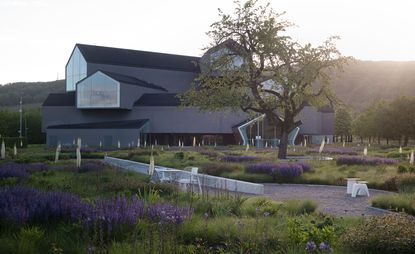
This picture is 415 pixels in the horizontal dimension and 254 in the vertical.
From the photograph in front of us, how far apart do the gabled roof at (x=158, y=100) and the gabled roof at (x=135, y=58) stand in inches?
432

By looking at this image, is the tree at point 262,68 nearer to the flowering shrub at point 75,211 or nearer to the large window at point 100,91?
the flowering shrub at point 75,211

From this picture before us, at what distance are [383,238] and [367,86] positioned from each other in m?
177

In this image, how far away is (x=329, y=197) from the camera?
14883 mm

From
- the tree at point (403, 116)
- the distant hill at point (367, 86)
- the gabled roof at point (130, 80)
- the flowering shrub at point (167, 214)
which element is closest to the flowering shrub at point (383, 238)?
the flowering shrub at point (167, 214)

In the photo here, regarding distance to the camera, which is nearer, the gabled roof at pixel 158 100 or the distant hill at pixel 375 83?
the gabled roof at pixel 158 100

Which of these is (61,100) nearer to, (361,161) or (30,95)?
(361,161)

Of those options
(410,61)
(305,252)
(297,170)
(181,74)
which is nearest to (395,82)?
(410,61)

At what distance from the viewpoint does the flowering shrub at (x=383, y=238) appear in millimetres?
6527

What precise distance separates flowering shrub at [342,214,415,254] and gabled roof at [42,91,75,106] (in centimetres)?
6902

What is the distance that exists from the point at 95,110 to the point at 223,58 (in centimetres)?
4326

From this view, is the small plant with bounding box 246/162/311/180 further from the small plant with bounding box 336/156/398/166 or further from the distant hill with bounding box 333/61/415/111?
the distant hill with bounding box 333/61/415/111

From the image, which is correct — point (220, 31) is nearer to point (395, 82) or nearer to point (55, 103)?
point (55, 103)

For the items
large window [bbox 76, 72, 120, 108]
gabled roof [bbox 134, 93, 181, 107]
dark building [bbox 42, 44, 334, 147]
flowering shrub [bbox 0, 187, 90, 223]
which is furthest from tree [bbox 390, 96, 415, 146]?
flowering shrub [bbox 0, 187, 90, 223]

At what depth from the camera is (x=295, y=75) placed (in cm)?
2945
